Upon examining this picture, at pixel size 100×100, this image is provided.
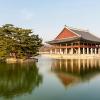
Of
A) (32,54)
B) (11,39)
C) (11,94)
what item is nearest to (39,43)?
(32,54)

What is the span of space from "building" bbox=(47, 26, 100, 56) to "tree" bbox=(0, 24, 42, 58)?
17260 mm

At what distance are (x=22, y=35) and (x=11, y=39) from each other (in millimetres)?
2114

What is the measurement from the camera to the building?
53.7 meters

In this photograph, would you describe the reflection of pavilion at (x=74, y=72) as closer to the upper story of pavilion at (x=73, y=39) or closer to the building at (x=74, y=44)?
the building at (x=74, y=44)

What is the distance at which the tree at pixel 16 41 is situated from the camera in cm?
3491

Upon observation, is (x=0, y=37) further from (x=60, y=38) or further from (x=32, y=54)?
(x=60, y=38)

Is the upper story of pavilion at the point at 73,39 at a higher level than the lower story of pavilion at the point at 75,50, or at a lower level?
higher

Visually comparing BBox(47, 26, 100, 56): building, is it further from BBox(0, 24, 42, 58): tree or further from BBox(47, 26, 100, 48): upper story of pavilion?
BBox(0, 24, 42, 58): tree

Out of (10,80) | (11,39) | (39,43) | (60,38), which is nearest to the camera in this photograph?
(10,80)

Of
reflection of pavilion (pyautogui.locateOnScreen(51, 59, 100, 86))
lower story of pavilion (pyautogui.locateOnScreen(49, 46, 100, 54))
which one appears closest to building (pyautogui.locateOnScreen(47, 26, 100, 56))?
lower story of pavilion (pyautogui.locateOnScreen(49, 46, 100, 54))

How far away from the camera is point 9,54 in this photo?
1451 inches

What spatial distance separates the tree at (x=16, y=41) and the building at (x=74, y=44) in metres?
17.3

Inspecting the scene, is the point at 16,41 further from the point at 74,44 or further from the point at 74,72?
the point at 74,44

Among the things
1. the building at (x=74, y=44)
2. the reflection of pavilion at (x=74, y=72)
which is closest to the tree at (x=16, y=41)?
the reflection of pavilion at (x=74, y=72)
